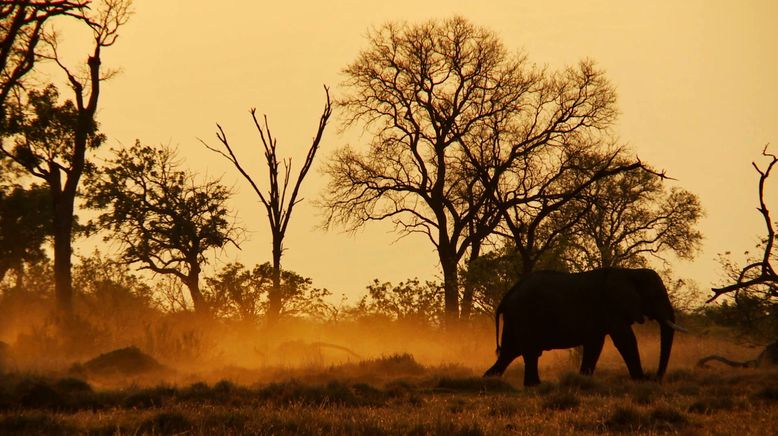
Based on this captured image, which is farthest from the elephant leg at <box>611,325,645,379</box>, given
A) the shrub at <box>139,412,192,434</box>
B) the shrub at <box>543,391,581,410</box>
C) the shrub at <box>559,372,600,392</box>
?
the shrub at <box>139,412,192,434</box>

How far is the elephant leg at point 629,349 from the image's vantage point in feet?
60.2

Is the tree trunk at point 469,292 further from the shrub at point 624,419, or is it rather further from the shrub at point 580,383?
the shrub at point 624,419

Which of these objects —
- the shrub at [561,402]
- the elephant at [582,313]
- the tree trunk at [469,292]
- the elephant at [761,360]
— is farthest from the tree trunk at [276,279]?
the shrub at [561,402]

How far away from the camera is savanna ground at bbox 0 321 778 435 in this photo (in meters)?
10.7

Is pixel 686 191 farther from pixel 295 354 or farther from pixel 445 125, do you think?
pixel 295 354

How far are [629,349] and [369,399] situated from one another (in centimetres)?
655

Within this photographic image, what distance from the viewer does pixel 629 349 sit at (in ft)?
60.8

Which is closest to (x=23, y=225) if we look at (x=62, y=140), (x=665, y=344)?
(x=62, y=140)

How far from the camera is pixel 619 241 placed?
49.3 metres

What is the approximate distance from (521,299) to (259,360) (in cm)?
1031

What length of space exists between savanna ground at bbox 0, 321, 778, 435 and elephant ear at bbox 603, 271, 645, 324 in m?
1.29

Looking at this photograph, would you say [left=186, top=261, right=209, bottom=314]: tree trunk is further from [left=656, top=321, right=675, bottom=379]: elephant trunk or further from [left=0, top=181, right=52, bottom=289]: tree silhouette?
[left=656, top=321, right=675, bottom=379]: elephant trunk

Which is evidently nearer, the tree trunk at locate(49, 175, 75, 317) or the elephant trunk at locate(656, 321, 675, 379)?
the elephant trunk at locate(656, 321, 675, 379)

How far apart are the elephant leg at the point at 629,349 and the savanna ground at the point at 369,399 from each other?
1.39ft
